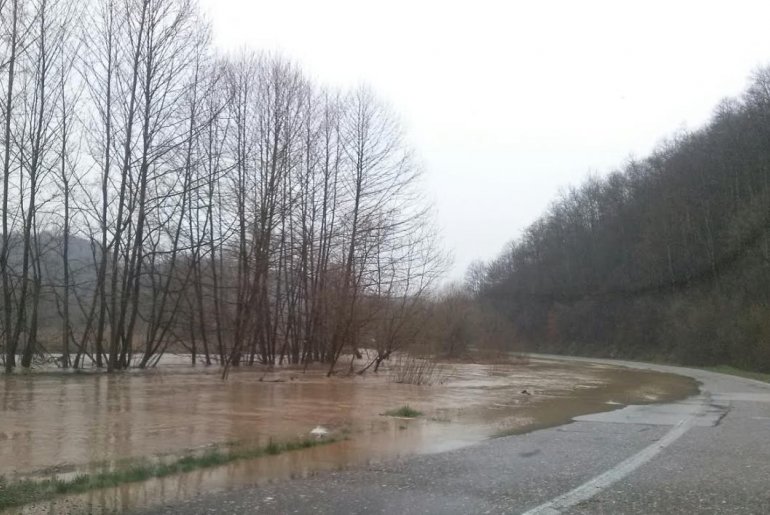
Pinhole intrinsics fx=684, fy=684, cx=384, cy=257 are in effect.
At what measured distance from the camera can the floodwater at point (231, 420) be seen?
321 inches

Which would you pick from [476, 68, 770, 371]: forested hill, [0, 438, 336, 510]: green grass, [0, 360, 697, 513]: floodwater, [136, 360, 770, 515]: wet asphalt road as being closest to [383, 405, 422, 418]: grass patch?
[0, 360, 697, 513]: floodwater

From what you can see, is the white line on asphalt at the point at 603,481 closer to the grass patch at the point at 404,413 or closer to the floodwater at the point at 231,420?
the floodwater at the point at 231,420

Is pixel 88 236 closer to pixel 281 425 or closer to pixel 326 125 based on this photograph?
pixel 326 125

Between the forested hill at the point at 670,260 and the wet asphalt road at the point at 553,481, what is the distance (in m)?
33.8

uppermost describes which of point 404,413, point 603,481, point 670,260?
point 670,260

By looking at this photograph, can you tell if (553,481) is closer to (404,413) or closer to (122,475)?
(122,475)

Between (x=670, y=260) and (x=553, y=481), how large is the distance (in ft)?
193

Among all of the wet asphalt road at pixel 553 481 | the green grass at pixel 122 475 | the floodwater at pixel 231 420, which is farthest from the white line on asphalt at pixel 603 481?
the green grass at pixel 122 475

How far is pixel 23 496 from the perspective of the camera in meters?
6.49

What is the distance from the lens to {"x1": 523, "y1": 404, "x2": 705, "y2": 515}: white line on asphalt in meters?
6.52

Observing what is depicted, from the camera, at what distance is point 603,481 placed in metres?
7.75

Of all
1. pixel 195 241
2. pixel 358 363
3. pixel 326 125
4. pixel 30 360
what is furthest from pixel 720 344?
pixel 30 360

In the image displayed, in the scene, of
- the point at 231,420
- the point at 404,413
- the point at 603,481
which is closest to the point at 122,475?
Result: the point at 603,481

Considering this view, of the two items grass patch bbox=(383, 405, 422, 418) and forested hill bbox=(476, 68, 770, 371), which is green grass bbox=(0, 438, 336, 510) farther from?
forested hill bbox=(476, 68, 770, 371)
